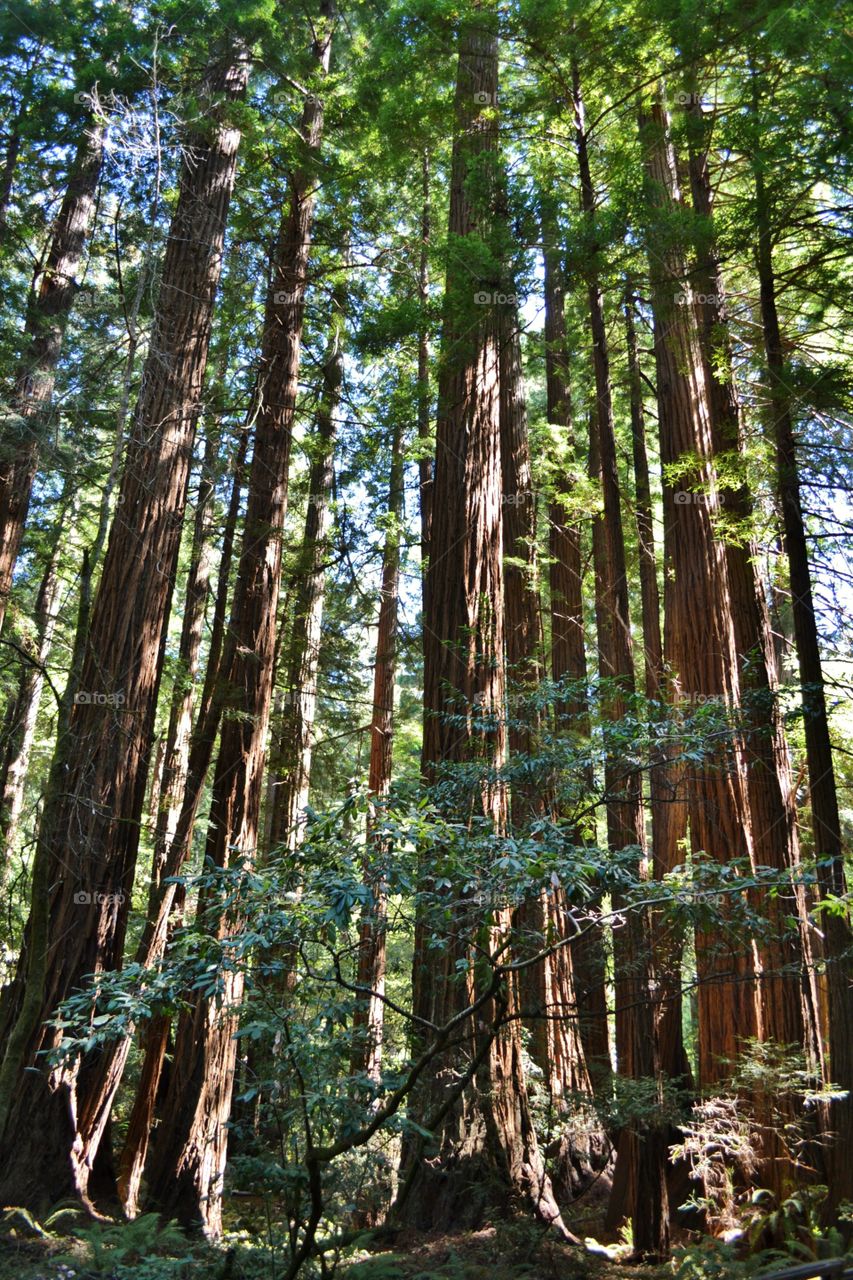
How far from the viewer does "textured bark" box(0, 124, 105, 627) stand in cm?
1041

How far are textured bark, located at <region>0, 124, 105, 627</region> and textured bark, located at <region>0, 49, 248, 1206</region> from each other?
1.92 meters

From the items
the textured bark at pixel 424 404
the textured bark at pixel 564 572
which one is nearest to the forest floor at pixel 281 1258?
the textured bark at pixel 564 572

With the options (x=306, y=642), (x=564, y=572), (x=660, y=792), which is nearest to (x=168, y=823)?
(x=306, y=642)

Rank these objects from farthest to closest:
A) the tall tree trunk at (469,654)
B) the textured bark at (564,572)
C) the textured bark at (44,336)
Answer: the textured bark at (564,572) → the textured bark at (44,336) → the tall tree trunk at (469,654)

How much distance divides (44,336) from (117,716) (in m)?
6.83

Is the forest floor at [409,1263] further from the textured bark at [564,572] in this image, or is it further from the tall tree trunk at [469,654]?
the textured bark at [564,572]

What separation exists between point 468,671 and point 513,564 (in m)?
3.95

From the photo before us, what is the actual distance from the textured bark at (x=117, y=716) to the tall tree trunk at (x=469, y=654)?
2419 mm

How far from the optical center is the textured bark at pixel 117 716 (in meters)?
6.23

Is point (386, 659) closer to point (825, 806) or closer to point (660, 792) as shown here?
point (660, 792)

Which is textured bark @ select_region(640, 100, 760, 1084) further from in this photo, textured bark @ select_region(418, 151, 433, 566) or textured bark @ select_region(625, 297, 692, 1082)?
textured bark @ select_region(418, 151, 433, 566)

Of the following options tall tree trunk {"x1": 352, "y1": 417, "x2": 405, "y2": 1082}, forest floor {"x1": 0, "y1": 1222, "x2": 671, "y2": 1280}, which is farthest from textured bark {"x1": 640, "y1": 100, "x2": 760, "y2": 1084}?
tall tree trunk {"x1": 352, "y1": 417, "x2": 405, "y2": 1082}

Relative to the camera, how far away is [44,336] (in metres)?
11.8

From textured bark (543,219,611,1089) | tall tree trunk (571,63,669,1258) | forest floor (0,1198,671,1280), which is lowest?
forest floor (0,1198,671,1280)
